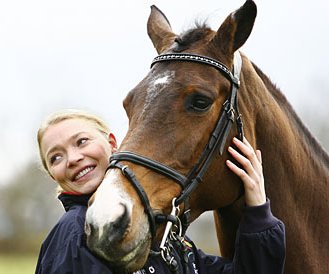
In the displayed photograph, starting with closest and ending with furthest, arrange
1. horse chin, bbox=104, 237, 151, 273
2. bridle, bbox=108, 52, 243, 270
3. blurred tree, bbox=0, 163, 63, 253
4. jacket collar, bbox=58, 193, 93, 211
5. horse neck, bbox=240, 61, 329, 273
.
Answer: horse chin, bbox=104, 237, 151, 273
bridle, bbox=108, 52, 243, 270
jacket collar, bbox=58, 193, 93, 211
horse neck, bbox=240, 61, 329, 273
blurred tree, bbox=0, 163, 63, 253

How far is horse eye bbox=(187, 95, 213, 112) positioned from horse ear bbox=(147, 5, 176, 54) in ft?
1.91

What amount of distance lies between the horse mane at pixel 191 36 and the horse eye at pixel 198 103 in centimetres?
39

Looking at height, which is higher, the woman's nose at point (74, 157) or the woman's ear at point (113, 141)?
the woman's ear at point (113, 141)

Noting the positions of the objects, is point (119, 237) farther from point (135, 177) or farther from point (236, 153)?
point (236, 153)

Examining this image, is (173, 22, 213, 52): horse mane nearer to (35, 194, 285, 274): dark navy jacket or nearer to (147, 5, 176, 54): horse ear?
(147, 5, 176, 54): horse ear

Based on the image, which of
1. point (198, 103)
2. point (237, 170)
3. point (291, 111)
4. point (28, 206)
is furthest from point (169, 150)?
point (28, 206)

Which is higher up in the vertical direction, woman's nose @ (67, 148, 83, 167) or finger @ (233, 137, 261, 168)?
finger @ (233, 137, 261, 168)

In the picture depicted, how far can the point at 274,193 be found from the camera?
4.24 metres

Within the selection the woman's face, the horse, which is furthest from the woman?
the horse

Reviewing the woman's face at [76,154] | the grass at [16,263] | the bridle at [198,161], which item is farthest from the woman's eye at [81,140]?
the grass at [16,263]

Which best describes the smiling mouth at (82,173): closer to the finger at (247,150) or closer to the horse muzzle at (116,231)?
the horse muzzle at (116,231)

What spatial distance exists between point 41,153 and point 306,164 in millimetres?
1815

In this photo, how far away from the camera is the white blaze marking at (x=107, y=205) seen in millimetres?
3143

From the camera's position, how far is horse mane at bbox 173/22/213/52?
3.93 m
